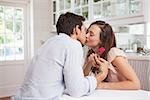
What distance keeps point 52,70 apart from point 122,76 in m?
0.57

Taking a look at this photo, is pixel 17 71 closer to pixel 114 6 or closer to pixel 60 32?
pixel 114 6

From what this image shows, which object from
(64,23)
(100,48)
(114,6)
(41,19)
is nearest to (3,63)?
(41,19)

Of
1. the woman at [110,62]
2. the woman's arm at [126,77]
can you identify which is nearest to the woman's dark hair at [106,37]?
A: the woman at [110,62]

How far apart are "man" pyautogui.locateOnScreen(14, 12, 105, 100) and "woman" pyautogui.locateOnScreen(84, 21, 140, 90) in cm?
26

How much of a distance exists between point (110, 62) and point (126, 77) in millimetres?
169

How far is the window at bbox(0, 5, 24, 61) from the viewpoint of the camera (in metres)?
4.93

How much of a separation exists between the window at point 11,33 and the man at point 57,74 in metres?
3.88

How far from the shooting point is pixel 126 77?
5.00 feet

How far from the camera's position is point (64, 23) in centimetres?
129

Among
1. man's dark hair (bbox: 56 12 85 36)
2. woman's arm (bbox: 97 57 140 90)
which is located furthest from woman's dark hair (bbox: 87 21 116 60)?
man's dark hair (bbox: 56 12 85 36)

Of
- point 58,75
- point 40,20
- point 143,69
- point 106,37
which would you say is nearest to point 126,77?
point 106,37

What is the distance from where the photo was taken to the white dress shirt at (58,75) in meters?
1.18

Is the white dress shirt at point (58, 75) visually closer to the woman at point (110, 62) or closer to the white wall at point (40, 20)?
the woman at point (110, 62)

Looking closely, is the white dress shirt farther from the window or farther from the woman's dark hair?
the window
